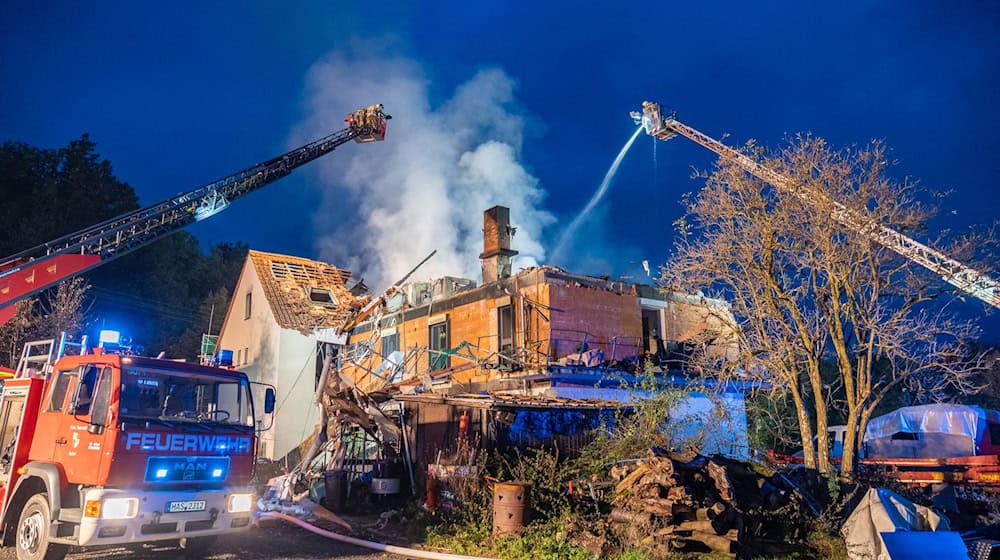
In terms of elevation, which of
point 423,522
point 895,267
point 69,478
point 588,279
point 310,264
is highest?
point 310,264

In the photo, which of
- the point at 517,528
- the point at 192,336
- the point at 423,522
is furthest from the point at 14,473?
the point at 192,336

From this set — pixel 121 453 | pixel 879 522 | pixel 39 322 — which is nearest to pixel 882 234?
pixel 879 522

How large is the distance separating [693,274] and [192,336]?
33334 mm

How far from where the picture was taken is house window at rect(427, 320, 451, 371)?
75.2 ft

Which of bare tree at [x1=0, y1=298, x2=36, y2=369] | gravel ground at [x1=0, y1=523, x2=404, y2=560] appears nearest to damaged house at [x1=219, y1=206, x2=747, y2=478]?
gravel ground at [x1=0, y1=523, x2=404, y2=560]

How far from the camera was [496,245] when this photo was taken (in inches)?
930

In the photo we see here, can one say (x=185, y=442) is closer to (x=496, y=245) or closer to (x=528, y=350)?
(x=528, y=350)

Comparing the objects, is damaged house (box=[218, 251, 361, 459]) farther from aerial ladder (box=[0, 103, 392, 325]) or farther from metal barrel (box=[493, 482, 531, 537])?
metal barrel (box=[493, 482, 531, 537])

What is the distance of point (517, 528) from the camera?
10.6 metres

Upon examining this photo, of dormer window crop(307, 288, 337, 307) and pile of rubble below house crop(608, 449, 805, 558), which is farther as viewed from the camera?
dormer window crop(307, 288, 337, 307)

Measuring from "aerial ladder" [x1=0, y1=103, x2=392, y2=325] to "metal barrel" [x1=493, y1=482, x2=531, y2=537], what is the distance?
13.1 metres

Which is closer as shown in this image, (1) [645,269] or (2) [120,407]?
(2) [120,407]

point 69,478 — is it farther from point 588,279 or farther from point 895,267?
point 588,279

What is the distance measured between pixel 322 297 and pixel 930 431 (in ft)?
81.1
